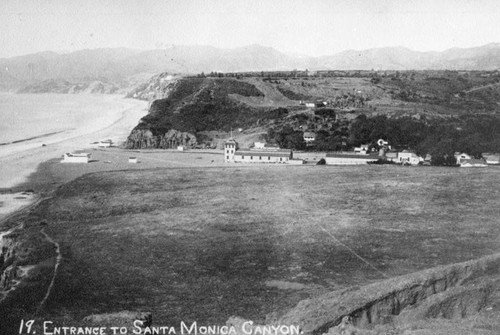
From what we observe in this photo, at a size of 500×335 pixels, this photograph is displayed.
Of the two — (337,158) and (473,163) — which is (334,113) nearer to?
(337,158)

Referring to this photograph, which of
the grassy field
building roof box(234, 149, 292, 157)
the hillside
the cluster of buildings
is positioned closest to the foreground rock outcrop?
the grassy field

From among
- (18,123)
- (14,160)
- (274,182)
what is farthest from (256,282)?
(18,123)

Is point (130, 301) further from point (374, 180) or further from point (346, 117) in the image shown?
point (346, 117)

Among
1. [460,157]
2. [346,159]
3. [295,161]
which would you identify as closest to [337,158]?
[346,159]

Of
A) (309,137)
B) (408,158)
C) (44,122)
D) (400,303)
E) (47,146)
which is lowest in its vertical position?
(400,303)

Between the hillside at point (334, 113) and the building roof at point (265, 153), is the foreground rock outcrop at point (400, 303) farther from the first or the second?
the hillside at point (334, 113)

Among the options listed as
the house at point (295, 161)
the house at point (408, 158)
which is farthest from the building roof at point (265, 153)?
the house at point (408, 158)

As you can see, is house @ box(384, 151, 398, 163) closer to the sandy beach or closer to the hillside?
the hillside
